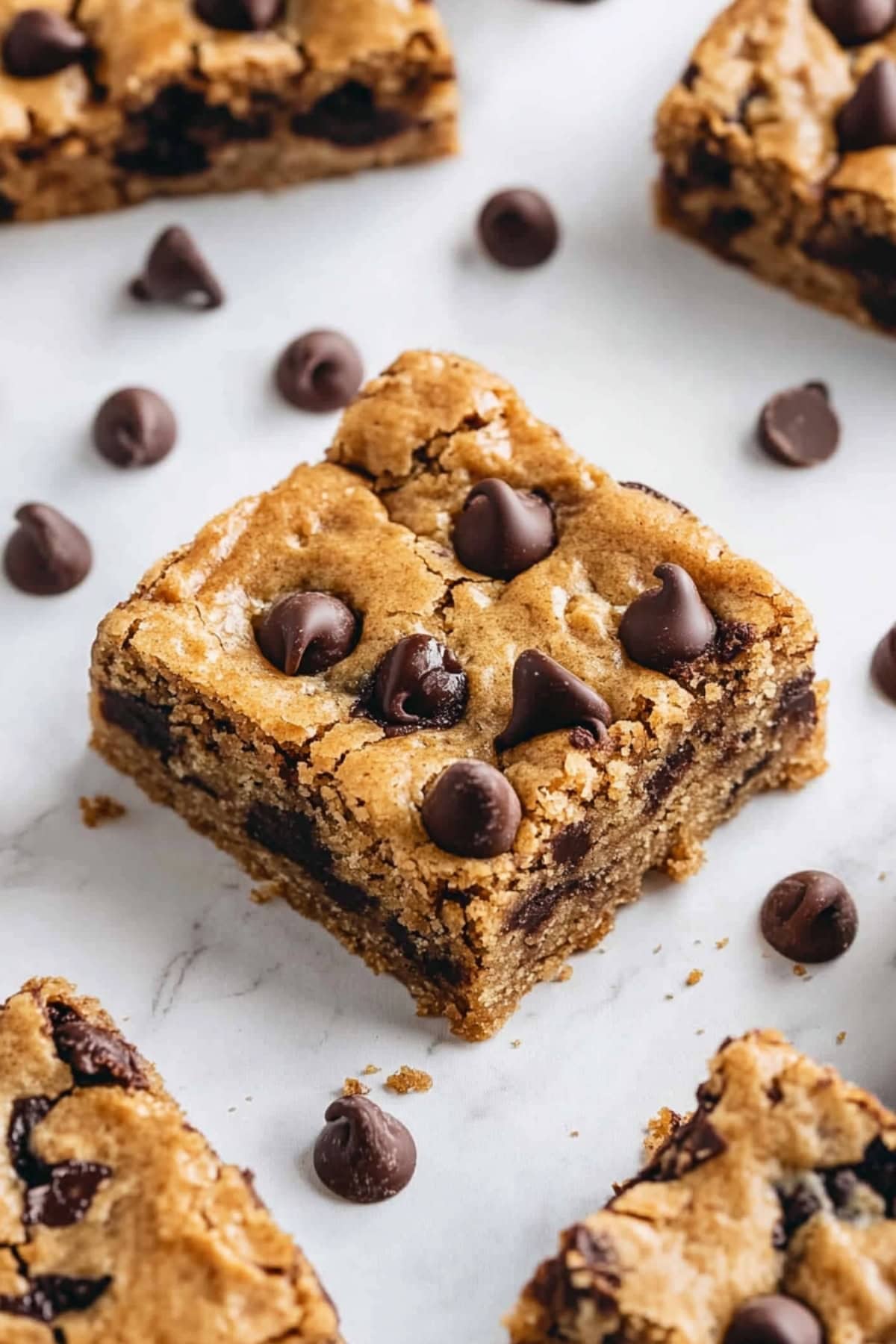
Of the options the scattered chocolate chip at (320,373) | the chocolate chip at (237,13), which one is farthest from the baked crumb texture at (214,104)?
the scattered chocolate chip at (320,373)

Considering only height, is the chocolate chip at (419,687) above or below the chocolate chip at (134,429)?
above

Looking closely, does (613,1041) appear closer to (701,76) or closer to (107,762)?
(107,762)

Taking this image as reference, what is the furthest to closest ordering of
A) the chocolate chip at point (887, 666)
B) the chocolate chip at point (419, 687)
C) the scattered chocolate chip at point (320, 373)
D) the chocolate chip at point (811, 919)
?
the scattered chocolate chip at point (320, 373)
the chocolate chip at point (887, 666)
the chocolate chip at point (811, 919)
the chocolate chip at point (419, 687)

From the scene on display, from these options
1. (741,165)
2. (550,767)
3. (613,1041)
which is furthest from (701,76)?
(613,1041)

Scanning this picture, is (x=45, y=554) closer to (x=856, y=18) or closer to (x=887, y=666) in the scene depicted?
(x=887, y=666)

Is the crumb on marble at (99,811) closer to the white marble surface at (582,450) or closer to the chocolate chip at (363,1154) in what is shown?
the white marble surface at (582,450)

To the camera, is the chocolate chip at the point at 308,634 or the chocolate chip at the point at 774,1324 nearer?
the chocolate chip at the point at 774,1324

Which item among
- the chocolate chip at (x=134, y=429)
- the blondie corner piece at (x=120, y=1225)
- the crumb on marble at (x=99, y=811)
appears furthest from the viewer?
the chocolate chip at (x=134, y=429)

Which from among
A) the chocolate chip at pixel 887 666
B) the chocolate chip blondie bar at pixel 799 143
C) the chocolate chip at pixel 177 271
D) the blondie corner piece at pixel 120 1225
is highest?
the chocolate chip blondie bar at pixel 799 143

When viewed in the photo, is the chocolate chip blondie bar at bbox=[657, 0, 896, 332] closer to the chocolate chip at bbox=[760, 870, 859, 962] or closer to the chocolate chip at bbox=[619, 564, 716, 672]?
the chocolate chip at bbox=[619, 564, 716, 672]
